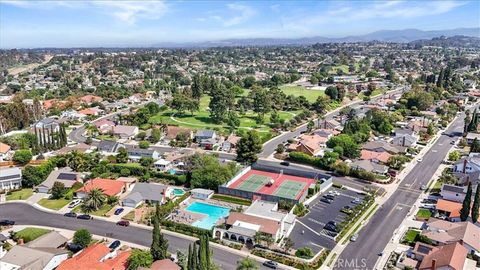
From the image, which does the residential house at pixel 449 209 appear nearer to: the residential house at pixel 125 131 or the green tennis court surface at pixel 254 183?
the green tennis court surface at pixel 254 183

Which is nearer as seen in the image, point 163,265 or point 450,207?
point 163,265

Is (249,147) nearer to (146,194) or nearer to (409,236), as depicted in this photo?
(146,194)

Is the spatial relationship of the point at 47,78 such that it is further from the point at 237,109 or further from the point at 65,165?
the point at 65,165

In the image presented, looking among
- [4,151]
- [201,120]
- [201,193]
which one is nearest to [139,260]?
[201,193]

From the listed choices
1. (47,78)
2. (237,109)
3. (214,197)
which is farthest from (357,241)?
(47,78)

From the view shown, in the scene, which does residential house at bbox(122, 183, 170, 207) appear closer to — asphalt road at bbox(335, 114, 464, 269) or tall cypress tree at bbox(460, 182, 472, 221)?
asphalt road at bbox(335, 114, 464, 269)

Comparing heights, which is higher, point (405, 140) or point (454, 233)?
point (405, 140)

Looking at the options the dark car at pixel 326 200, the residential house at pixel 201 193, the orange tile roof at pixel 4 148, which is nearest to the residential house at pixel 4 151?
the orange tile roof at pixel 4 148
